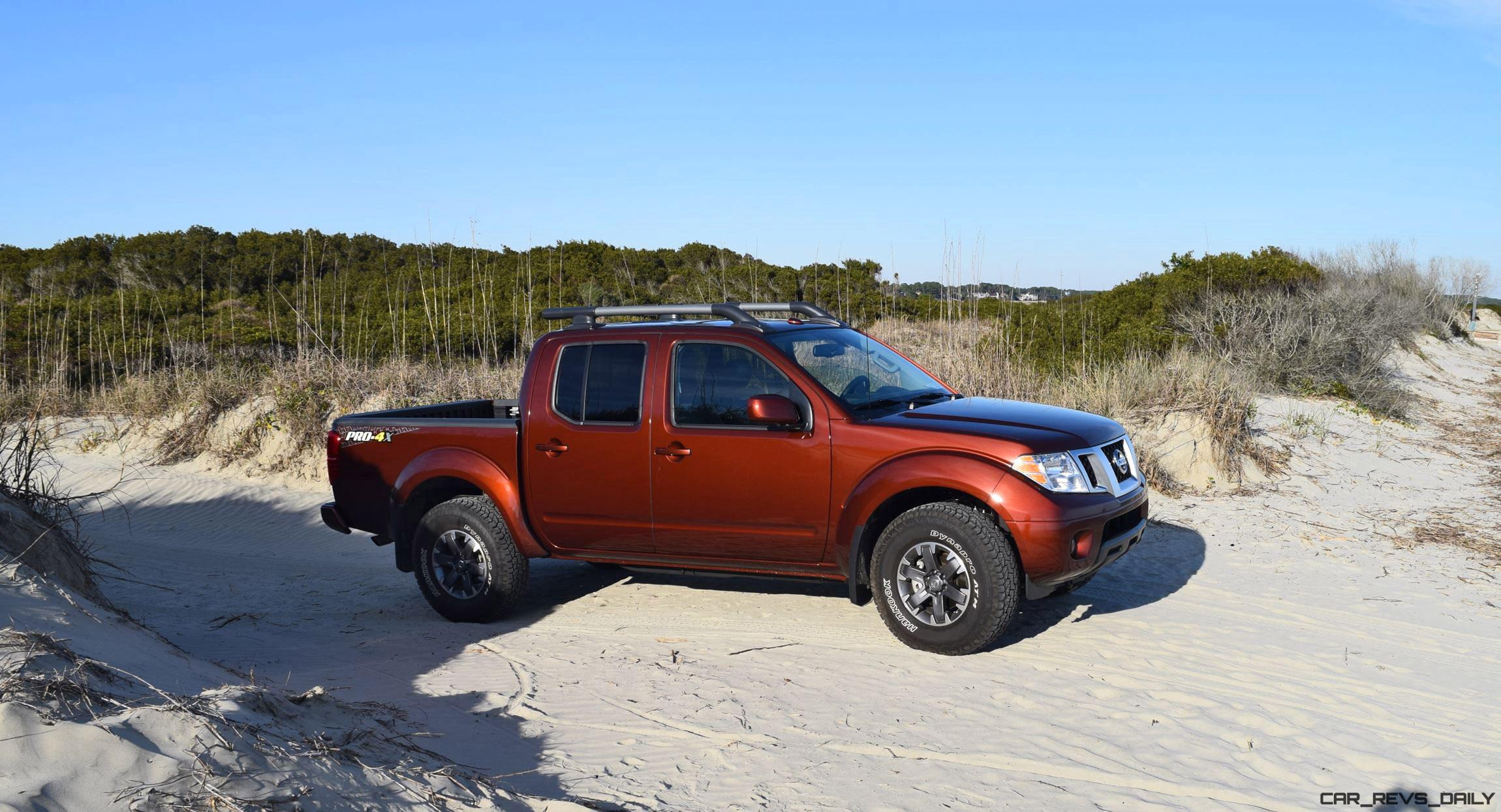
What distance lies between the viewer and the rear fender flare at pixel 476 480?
7.02 metres

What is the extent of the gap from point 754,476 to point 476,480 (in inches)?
76.6

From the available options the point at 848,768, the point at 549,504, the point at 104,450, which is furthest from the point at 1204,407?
the point at 104,450

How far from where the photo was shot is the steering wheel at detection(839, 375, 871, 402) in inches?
258

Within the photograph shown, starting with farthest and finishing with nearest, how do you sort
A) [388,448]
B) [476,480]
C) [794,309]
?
1. [388,448]
2. [794,309]
3. [476,480]

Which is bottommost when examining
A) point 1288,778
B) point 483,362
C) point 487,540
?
point 1288,778

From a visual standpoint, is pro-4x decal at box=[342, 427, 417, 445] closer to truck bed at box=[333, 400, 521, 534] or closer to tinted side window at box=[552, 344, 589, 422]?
truck bed at box=[333, 400, 521, 534]

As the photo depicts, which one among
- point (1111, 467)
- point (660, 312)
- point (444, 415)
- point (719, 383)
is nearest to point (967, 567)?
point (1111, 467)

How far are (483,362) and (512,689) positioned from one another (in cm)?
893

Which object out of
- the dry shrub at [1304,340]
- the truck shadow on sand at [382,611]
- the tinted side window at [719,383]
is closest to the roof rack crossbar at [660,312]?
the tinted side window at [719,383]

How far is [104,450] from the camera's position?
48.0 ft

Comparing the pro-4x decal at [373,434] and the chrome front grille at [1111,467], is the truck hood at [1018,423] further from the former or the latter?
the pro-4x decal at [373,434]

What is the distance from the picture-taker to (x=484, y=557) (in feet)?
23.2

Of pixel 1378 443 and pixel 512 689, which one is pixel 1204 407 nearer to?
pixel 1378 443

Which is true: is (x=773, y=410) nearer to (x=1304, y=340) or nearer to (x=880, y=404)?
(x=880, y=404)
